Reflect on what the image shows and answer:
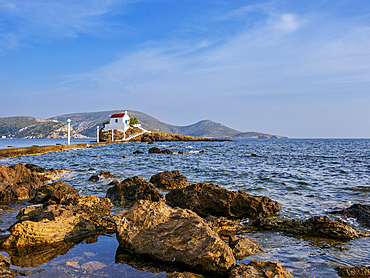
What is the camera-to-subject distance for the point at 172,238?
4.61 meters

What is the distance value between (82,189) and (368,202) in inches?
483

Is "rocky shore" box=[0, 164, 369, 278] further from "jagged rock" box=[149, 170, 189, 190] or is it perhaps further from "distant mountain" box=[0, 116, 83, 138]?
"distant mountain" box=[0, 116, 83, 138]

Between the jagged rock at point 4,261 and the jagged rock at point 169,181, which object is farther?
the jagged rock at point 169,181

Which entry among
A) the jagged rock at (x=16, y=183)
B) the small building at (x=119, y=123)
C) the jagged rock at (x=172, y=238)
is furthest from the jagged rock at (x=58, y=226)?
the small building at (x=119, y=123)

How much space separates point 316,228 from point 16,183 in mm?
11497

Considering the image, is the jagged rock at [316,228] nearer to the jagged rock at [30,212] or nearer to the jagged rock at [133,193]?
the jagged rock at [133,193]

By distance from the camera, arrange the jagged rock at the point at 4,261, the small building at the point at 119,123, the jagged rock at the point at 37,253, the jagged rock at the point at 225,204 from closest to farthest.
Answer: the jagged rock at the point at 4,261
the jagged rock at the point at 37,253
the jagged rock at the point at 225,204
the small building at the point at 119,123

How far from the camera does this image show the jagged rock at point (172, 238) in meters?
4.14

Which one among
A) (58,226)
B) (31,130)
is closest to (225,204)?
(58,226)

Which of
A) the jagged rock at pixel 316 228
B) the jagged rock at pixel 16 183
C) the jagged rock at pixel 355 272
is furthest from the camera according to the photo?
the jagged rock at pixel 16 183

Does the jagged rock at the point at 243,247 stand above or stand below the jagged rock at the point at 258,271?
below

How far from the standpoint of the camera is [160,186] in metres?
12.3

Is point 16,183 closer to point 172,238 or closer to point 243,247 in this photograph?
point 172,238

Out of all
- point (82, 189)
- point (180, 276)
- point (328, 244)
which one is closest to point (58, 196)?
point (82, 189)
